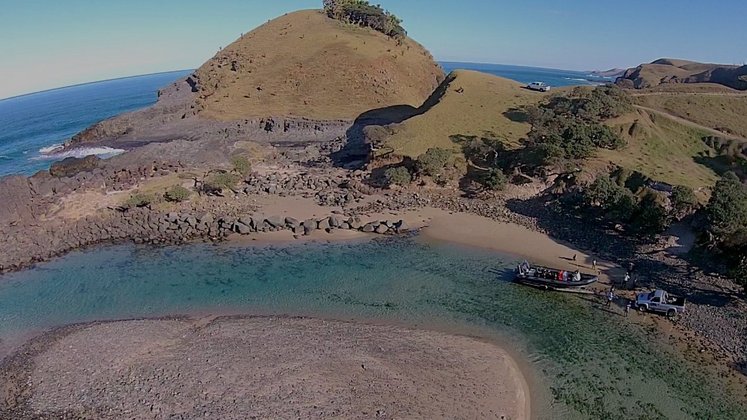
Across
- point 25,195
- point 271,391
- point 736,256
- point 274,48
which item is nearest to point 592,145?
point 736,256

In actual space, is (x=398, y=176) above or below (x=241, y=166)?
below

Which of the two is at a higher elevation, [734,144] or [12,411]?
[734,144]

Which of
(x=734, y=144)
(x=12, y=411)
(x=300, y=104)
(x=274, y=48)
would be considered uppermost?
(x=274, y=48)

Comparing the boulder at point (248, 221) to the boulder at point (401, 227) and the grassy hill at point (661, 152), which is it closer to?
the boulder at point (401, 227)

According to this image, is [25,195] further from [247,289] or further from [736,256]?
[736,256]

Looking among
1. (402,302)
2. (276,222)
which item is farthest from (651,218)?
(276,222)

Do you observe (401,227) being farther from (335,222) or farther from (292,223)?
(292,223)
